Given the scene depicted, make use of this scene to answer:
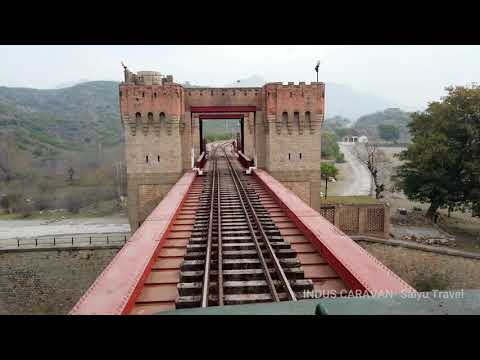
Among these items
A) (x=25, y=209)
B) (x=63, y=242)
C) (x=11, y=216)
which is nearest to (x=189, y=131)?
(x=63, y=242)

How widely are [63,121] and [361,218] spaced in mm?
113709

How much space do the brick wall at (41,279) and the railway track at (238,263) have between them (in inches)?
483

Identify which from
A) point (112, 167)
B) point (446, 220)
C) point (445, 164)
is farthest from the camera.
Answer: point (112, 167)

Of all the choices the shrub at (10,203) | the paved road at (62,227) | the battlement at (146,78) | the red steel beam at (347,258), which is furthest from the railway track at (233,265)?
the shrub at (10,203)

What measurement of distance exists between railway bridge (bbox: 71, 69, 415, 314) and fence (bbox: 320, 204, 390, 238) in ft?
5.25

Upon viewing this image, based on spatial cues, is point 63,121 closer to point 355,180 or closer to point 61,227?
point 61,227

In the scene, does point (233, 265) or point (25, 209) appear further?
point (25, 209)

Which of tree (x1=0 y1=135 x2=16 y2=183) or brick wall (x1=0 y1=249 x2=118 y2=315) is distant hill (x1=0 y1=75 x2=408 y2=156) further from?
brick wall (x1=0 y1=249 x2=118 y2=315)

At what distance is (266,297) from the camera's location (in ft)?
18.5

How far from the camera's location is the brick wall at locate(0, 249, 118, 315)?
19.9 metres

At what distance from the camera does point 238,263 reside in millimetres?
7137
